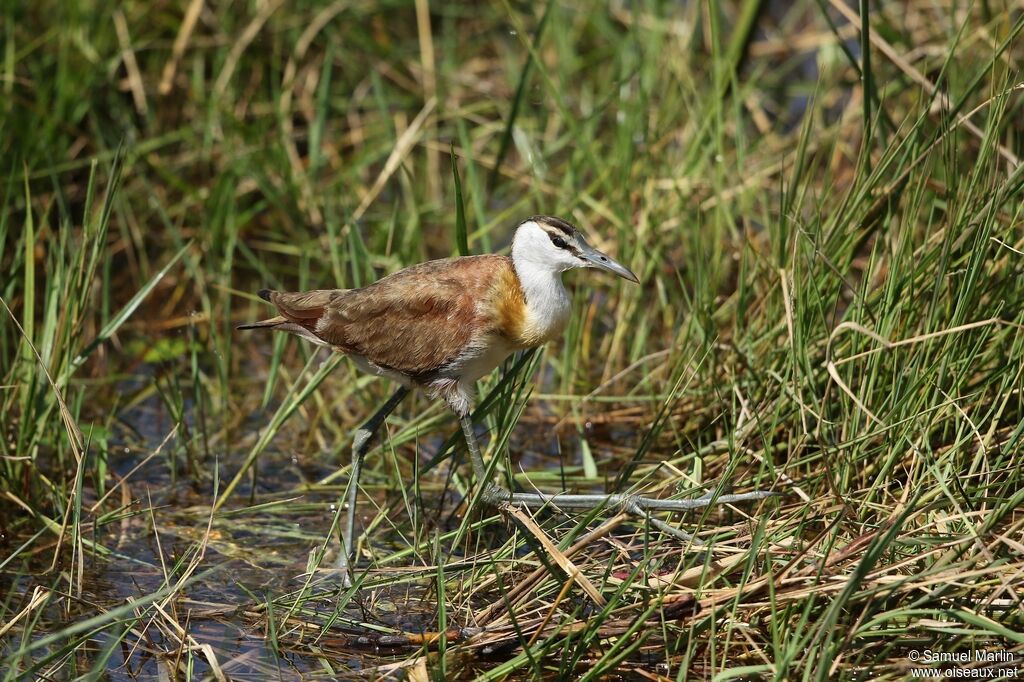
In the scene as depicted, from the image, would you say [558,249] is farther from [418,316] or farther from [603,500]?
[603,500]

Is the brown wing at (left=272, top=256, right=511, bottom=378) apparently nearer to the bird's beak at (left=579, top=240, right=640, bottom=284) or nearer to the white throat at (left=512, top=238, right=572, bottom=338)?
the white throat at (left=512, top=238, right=572, bottom=338)

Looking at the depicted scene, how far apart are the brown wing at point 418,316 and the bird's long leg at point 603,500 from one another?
30 cm

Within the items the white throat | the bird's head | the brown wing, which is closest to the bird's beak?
the bird's head

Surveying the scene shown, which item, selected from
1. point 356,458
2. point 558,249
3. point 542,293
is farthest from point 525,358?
point 356,458

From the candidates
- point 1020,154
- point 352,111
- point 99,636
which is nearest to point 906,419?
point 1020,154

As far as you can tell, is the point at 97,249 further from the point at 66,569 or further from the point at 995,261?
the point at 995,261

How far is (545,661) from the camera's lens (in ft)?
11.7

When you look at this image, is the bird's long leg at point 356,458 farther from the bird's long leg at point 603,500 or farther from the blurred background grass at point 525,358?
the bird's long leg at point 603,500

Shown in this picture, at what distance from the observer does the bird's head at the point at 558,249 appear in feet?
14.1

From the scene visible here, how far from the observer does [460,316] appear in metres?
4.36

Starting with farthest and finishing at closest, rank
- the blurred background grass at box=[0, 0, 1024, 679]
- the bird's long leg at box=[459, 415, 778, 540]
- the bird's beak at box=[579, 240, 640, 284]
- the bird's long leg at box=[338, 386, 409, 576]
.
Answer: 1. the bird's long leg at box=[338, 386, 409, 576]
2. the bird's beak at box=[579, 240, 640, 284]
3. the bird's long leg at box=[459, 415, 778, 540]
4. the blurred background grass at box=[0, 0, 1024, 679]

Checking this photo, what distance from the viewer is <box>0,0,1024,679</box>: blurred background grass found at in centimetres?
354

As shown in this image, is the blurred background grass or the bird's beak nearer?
the blurred background grass

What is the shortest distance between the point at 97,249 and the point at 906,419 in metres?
2.69
